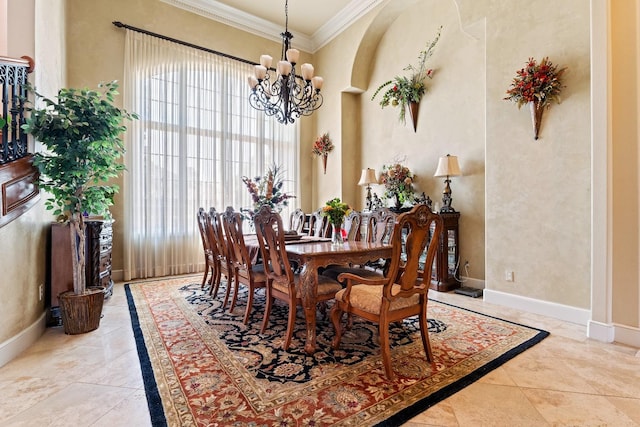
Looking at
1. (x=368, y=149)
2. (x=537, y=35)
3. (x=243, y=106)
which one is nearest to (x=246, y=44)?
(x=243, y=106)

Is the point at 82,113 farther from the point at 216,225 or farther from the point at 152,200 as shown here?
the point at 152,200

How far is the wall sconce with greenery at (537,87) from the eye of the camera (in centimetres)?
313

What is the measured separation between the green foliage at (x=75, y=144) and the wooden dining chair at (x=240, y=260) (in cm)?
114

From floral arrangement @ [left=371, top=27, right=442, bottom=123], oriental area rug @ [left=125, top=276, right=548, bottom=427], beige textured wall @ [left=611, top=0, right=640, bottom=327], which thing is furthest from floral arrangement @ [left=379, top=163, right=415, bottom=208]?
beige textured wall @ [left=611, top=0, right=640, bottom=327]

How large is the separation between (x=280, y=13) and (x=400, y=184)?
374 centimetres

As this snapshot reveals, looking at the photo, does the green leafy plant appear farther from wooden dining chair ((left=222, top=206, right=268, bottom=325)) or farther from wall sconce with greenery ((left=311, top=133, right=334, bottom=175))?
wall sconce with greenery ((left=311, top=133, right=334, bottom=175))

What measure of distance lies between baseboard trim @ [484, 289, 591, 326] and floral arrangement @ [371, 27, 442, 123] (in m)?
3.03

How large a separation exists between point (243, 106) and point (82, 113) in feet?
11.0

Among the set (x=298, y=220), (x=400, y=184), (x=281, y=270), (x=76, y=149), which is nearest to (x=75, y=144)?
(x=76, y=149)

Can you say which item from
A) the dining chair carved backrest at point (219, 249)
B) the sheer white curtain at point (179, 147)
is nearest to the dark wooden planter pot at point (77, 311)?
the dining chair carved backrest at point (219, 249)

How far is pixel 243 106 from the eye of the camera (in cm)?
573

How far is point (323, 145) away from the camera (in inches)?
246

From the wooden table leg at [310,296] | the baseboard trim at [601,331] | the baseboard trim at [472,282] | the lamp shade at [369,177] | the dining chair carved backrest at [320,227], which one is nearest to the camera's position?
the wooden table leg at [310,296]

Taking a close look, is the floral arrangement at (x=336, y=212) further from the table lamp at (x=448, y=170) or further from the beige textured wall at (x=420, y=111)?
the beige textured wall at (x=420, y=111)
